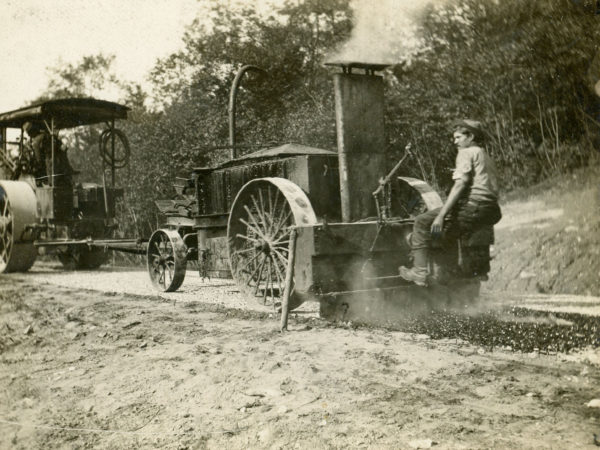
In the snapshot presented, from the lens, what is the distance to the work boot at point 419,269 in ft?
16.6

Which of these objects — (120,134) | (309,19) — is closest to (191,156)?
(120,134)

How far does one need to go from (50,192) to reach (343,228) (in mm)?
6379

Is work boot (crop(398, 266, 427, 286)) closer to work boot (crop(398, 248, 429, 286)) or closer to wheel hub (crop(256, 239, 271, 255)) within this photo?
work boot (crop(398, 248, 429, 286))

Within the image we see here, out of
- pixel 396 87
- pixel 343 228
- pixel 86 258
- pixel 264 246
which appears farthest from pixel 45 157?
pixel 343 228

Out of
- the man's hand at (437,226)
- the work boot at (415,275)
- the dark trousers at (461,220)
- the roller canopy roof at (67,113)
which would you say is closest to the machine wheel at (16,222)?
the roller canopy roof at (67,113)

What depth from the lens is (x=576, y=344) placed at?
164 inches

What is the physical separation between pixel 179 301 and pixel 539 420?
4753mm

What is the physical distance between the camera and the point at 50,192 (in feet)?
32.0

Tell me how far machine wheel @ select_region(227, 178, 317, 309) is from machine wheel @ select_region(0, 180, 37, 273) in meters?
4.17

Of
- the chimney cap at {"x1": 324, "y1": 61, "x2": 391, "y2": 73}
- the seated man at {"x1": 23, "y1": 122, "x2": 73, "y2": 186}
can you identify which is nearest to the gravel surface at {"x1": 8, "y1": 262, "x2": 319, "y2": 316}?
the seated man at {"x1": 23, "y1": 122, "x2": 73, "y2": 186}

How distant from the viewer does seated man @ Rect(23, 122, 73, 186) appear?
32.0 ft

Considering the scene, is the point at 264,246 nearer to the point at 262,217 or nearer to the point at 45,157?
the point at 262,217

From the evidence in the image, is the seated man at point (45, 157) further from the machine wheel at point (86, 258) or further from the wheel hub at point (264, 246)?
the wheel hub at point (264, 246)

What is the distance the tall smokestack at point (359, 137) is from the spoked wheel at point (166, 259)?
2.62m
